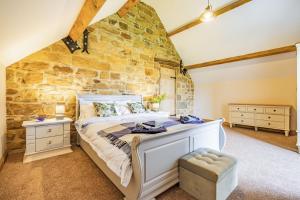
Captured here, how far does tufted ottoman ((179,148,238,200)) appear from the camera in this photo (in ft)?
4.76

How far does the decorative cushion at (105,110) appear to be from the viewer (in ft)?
9.57

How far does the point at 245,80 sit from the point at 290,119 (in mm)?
1655

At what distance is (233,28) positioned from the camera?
394 centimetres

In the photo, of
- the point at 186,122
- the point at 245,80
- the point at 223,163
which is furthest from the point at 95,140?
the point at 245,80

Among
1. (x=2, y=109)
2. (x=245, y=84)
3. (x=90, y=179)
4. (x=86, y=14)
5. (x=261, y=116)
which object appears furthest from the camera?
(x=245, y=84)

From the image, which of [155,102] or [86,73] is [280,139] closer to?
[155,102]

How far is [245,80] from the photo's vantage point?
5043 millimetres

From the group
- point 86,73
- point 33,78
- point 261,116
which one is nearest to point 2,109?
point 33,78

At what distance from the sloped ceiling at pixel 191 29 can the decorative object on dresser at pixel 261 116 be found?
1693mm

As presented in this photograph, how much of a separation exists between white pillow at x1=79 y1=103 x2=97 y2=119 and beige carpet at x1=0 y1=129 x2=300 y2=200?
28.1 inches

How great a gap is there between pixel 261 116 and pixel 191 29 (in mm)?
3388

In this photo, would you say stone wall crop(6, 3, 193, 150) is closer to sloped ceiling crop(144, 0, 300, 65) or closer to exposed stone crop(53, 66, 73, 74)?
exposed stone crop(53, 66, 73, 74)

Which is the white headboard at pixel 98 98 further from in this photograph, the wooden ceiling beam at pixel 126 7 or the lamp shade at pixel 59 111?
the wooden ceiling beam at pixel 126 7

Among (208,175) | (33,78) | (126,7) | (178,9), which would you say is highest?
(178,9)
